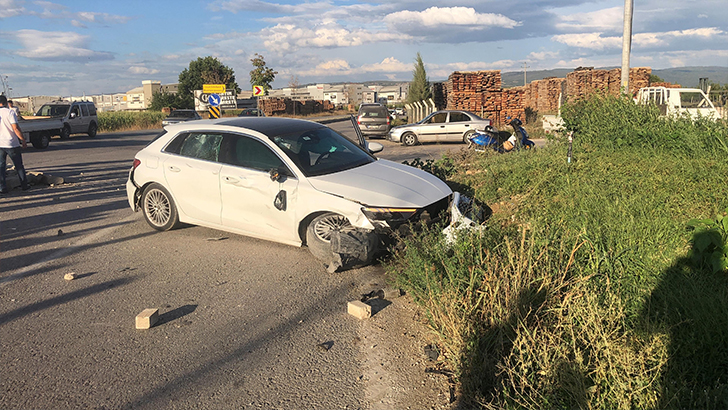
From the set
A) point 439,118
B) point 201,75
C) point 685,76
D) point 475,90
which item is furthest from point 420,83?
point 685,76

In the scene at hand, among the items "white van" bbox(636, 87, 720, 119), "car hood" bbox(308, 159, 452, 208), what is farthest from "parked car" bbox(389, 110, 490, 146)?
"car hood" bbox(308, 159, 452, 208)

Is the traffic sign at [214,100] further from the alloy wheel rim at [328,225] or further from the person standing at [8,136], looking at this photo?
the alloy wheel rim at [328,225]

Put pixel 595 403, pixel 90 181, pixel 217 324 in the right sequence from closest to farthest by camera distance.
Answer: pixel 595 403 < pixel 217 324 < pixel 90 181

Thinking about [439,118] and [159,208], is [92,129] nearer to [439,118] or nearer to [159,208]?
[439,118]

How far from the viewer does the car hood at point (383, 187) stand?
5863mm

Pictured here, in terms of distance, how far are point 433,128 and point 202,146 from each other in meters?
14.6

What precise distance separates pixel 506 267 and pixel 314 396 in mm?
1756

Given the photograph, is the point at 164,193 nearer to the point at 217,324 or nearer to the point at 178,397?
the point at 217,324

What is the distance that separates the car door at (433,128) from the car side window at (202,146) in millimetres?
14461

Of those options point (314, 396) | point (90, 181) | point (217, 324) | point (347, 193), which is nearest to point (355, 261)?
point (347, 193)

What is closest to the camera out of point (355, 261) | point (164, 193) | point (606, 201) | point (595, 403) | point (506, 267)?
point (595, 403)

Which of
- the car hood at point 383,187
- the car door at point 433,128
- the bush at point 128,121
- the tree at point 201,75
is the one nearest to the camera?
the car hood at point 383,187

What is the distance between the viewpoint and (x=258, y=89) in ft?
116

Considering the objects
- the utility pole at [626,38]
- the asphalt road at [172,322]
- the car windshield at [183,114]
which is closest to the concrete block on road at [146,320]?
the asphalt road at [172,322]
